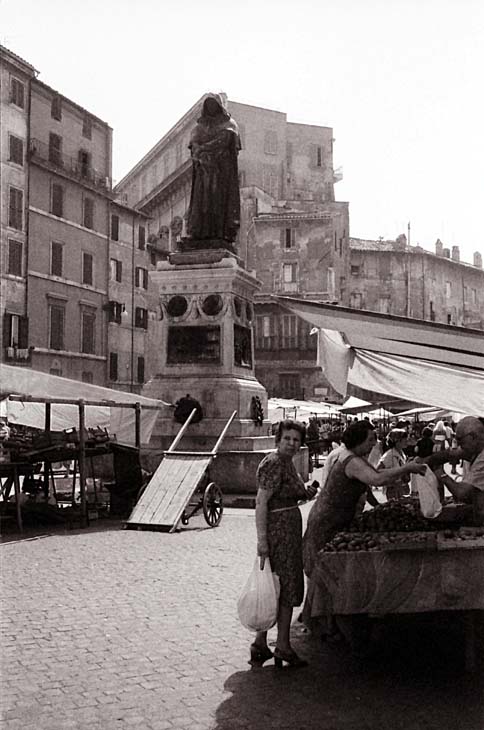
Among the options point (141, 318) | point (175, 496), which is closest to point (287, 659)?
point (175, 496)

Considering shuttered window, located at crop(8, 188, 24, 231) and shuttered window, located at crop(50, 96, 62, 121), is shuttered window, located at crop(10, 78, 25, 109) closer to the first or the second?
shuttered window, located at crop(50, 96, 62, 121)

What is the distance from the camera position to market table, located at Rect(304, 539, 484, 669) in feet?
15.1

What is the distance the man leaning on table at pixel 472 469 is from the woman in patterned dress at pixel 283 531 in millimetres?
1076

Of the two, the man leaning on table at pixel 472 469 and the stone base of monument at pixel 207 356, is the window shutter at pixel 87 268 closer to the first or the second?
the stone base of monument at pixel 207 356

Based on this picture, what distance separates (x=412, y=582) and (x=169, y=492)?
21.9ft

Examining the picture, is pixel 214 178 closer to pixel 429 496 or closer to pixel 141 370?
pixel 429 496

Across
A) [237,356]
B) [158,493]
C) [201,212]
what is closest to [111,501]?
[158,493]

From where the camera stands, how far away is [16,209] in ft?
119

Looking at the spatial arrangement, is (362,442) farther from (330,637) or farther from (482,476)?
(330,637)

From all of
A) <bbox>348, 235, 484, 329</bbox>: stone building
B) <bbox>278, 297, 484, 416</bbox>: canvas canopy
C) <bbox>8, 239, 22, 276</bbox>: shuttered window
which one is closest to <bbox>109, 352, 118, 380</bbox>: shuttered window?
<bbox>8, 239, 22, 276</bbox>: shuttered window

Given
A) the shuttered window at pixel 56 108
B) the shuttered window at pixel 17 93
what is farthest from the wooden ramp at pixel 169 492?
the shuttered window at pixel 56 108

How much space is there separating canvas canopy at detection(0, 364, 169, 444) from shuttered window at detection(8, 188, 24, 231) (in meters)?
22.5

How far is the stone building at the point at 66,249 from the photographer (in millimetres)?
36156

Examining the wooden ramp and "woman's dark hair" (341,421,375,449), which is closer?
"woman's dark hair" (341,421,375,449)
